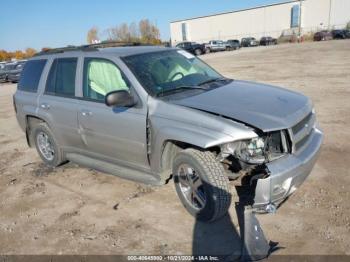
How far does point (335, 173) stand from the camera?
15.8 feet

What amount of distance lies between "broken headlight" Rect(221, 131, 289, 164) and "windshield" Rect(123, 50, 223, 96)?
1.16 m

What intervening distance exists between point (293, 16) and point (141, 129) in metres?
77.6

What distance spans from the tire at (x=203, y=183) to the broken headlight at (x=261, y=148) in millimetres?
272

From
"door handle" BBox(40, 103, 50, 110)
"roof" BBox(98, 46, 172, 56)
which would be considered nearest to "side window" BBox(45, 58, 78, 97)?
"door handle" BBox(40, 103, 50, 110)

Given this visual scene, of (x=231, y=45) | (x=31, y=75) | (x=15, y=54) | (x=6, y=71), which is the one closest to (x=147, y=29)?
(x=15, y=54)

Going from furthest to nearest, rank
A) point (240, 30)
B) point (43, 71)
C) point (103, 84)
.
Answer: point (240, 30), point (43, 71), point (103, 84)

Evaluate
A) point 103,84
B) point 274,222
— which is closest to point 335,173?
point 274,222

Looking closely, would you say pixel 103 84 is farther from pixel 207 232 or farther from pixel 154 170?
pixel 207 232

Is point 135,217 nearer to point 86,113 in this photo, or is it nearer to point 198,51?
point 86,113

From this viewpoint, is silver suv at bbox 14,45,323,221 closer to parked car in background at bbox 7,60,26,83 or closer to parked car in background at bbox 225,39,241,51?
parked car in background at bbox 7,60,26,83

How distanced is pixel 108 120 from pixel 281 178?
88.9 inches

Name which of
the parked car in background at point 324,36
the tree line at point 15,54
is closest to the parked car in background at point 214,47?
the parked car in background at point 324,36

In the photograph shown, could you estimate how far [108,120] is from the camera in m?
4.47

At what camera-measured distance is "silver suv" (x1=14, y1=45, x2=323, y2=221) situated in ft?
11.5
